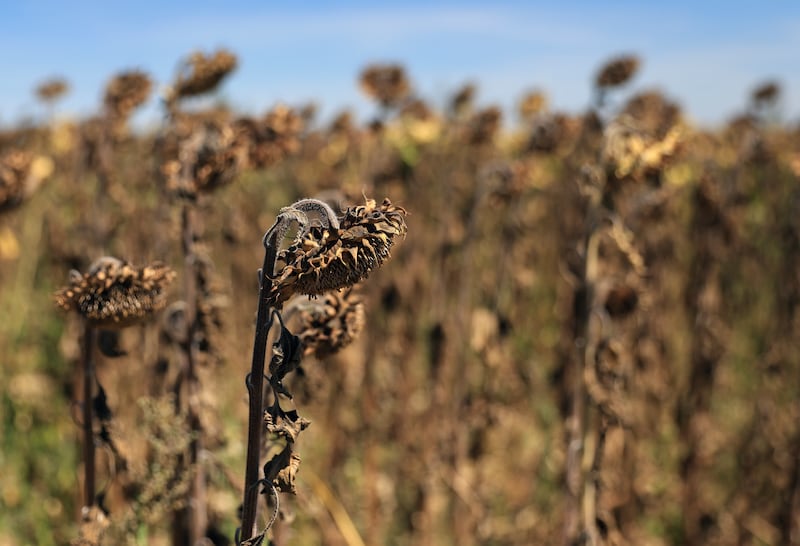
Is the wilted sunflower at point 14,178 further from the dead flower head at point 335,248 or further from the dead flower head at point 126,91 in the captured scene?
the dead flower head at point 335,248

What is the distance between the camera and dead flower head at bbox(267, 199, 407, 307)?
4.05 ft

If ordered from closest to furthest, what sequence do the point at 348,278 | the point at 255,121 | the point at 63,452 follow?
the point at 348,278 < the point at 255,121 < the point at 63,452

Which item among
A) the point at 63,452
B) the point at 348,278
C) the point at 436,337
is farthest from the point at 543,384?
→ the point at 348,278

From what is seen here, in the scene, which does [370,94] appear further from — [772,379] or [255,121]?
[772,379]

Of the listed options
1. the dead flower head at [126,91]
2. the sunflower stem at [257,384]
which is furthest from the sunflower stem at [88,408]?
the dead flower head at [126,91]

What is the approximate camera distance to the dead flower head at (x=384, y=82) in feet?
A: 13.8

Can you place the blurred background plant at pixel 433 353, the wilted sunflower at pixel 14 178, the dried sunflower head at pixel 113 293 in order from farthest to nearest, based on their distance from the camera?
the wilted sunflower at pixel 14 178 → the blurred background plant at pixel 433 353 → the dried sunflower head at pixel 113 293

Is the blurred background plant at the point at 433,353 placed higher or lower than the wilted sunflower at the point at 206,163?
lower

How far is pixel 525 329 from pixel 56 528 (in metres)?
4.70

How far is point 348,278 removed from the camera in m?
1.26

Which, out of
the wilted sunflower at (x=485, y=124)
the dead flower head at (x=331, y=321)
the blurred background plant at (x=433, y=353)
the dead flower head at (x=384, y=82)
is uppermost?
the dead flower head at (x=384, y=82)

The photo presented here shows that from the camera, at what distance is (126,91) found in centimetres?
341

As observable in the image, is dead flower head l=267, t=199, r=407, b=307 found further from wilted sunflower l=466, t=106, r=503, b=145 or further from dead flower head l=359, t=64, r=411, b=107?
wilted sunflower l=466, t=106, r=503, b=145

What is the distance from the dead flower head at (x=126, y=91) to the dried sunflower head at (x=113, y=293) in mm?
1877
